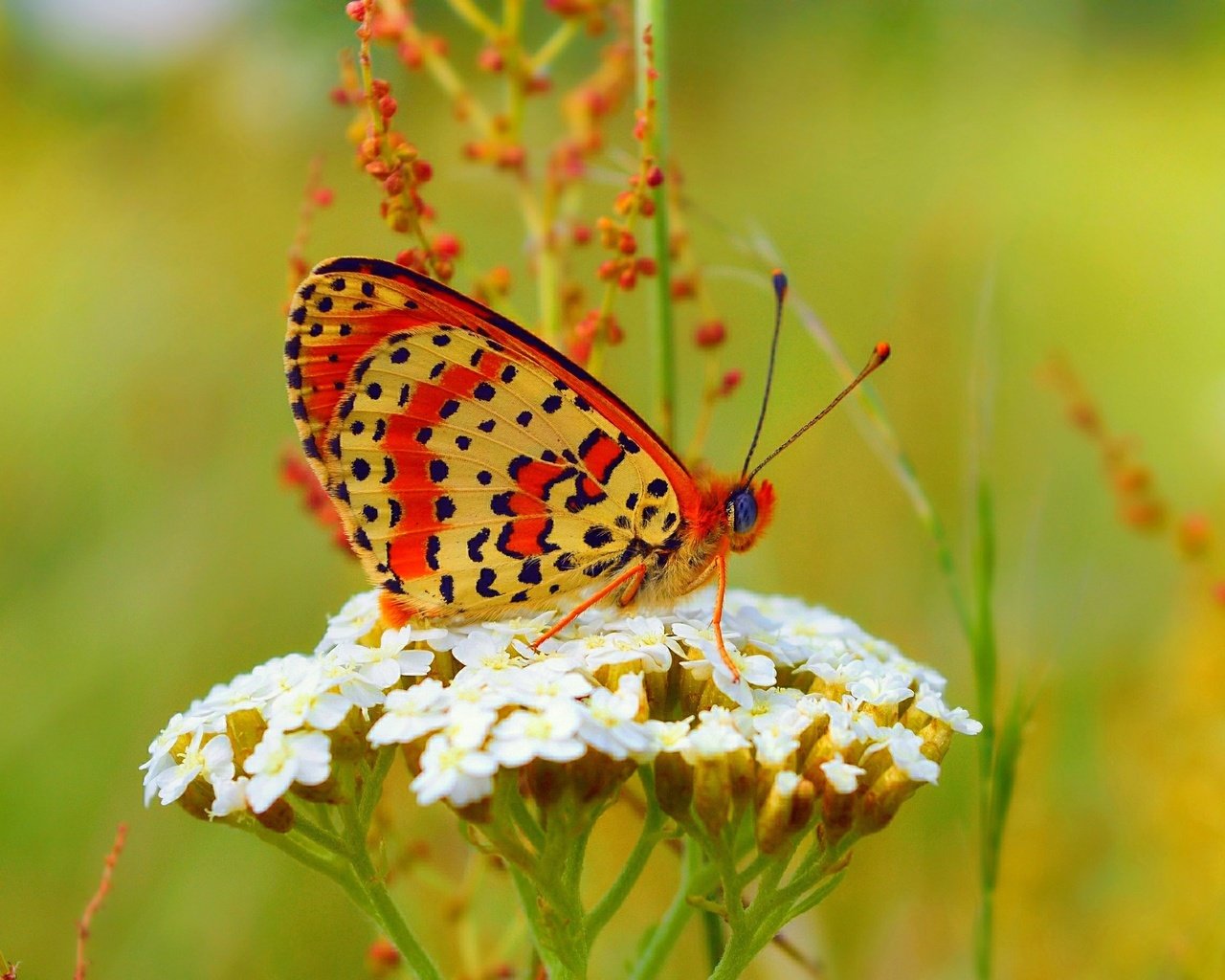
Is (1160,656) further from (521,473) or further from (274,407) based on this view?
(274,407)

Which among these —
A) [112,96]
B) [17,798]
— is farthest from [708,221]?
[112,96]

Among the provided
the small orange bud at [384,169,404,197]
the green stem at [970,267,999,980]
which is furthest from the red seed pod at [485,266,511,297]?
the green stem at [970,267,999,980]

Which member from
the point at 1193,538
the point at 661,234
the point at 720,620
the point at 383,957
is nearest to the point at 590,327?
the point at 661,234

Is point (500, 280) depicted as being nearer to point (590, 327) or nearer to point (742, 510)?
point (590, 327)

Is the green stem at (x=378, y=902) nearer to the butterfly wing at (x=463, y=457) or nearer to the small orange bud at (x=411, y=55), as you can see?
the butterfly wing at (x=463, y=457)

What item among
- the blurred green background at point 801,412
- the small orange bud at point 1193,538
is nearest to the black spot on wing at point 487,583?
the blurred green background at point 801,412
